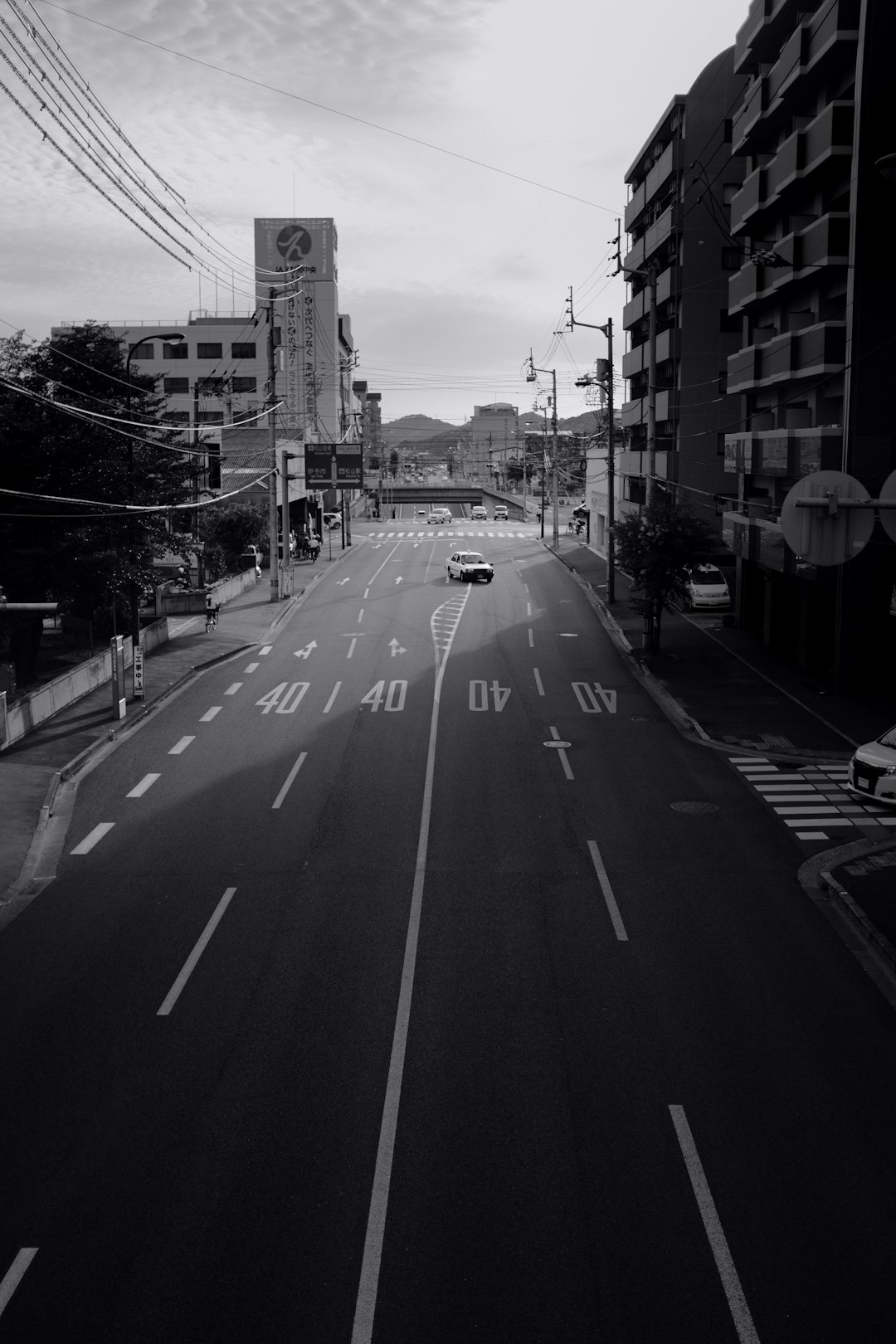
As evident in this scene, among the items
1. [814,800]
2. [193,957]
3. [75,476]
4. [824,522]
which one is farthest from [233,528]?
[824,522]

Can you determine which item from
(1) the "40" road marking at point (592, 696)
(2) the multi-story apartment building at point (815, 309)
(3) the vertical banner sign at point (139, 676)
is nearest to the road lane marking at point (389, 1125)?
(1) the "40" road marking at point (592, 696)

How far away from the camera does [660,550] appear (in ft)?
131

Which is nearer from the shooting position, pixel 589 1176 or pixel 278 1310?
pixel 278 1310

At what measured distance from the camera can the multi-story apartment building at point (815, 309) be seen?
33844 millimetres

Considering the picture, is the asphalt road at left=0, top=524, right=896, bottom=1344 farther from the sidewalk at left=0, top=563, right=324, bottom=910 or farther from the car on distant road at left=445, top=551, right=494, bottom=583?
the car on distant road at left=445, top=551, right=494, bottom=583

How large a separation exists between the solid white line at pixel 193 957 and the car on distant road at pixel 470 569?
4406 cm

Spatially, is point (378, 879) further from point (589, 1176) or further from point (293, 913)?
point (589, 1176)

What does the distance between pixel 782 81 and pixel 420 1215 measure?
40.4 meters

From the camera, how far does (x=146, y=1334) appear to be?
359 inches

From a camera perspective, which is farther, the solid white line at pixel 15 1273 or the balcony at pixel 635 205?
Answer: the balcony at pixel 635 205

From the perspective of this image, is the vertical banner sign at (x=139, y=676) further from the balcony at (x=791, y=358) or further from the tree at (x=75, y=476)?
the balcony at (x=791, y=358)

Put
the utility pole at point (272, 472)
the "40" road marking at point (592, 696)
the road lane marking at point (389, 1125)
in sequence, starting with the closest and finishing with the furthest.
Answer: the road lane marking at point (389, 1125) < the "40" road marking at point (592, 696) < the utility pole at point (272, 472)

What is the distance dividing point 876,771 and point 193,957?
1530 centimetres

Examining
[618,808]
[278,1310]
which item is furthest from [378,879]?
[278,1310]
